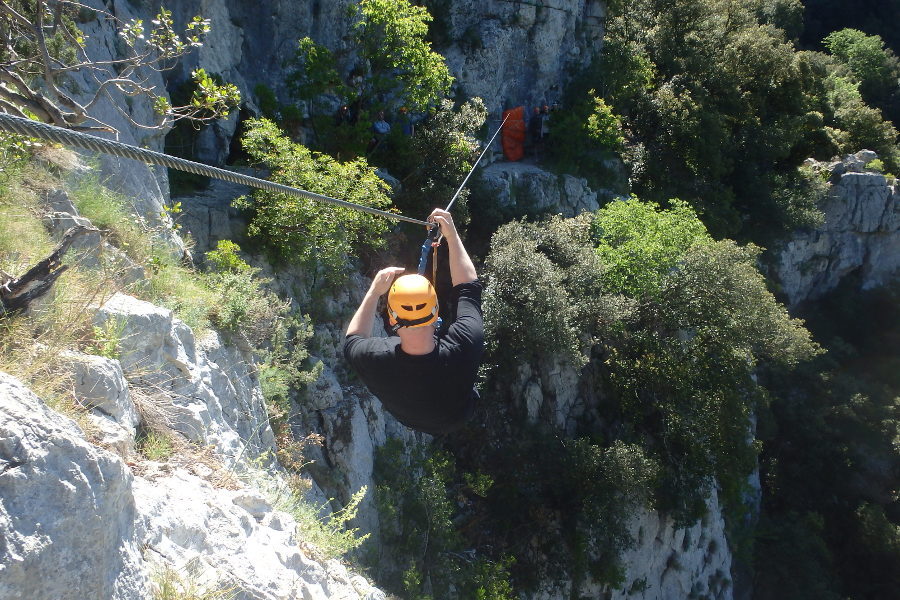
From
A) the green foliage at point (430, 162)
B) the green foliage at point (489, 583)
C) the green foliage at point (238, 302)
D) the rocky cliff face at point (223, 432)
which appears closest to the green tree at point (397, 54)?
the green foliage at point (430, 162)

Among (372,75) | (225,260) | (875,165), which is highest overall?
(875,165)

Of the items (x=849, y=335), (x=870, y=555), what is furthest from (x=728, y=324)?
(x=849, y=335)

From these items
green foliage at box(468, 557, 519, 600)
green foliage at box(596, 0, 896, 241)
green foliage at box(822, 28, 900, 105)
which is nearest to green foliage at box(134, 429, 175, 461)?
green foliage at box(468, 557, 519, 600)

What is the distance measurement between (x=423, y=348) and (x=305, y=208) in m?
6.62

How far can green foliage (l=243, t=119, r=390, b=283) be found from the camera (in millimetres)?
9570

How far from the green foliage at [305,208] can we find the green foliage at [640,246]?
21.3ft

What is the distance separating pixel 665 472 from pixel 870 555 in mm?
14927

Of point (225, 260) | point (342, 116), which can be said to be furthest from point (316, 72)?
point (225, 260)

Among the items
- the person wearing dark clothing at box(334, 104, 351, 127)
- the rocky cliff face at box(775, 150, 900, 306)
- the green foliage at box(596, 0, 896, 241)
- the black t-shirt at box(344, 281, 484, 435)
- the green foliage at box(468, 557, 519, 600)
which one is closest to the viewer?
the black t-shirt at box(344, 281, 484, 435)

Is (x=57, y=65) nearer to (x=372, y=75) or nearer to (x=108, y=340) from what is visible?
(x=108, y=340)

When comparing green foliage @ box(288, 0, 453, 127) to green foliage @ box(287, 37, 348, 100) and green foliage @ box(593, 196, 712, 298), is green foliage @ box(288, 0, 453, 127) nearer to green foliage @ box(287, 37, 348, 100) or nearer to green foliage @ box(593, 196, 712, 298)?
green foliage @ box(287, 37, 348, 100)

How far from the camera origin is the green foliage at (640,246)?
1416 centimetres

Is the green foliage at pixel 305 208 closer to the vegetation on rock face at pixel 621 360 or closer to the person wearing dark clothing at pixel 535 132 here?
the vegetation on rock face at pixel 621 360

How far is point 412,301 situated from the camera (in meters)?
3.31
